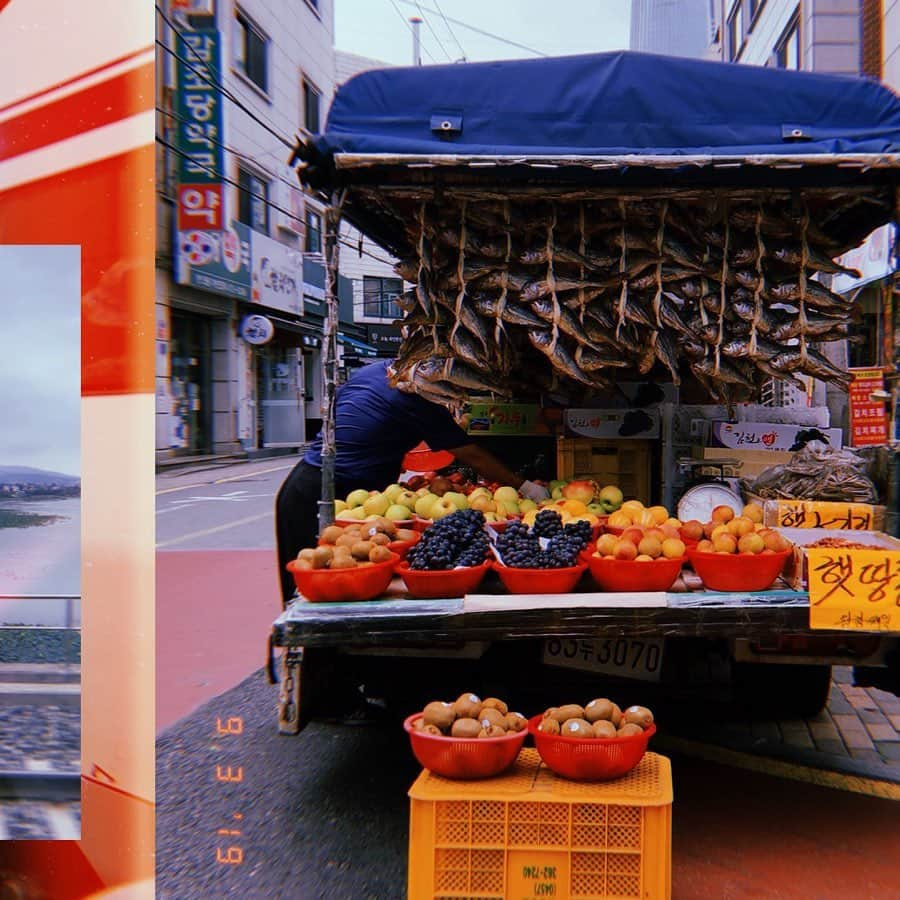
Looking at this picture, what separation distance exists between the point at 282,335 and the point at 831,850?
4559 mm

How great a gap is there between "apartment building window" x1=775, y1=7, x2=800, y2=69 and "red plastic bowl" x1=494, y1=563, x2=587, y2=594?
10288 millimetres

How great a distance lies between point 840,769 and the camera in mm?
3865

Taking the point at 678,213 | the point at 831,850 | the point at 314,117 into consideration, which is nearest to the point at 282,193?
the point at 314,117

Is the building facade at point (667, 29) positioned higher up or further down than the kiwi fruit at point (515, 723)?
higher up

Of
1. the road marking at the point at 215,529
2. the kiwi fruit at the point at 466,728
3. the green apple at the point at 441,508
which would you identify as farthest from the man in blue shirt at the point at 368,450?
the road marking at the point at 215,529

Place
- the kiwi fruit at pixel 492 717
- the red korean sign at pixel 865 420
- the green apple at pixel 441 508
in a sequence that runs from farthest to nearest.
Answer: the red korean sign at pixel 865 420, the green apple at pixel 441 508, the kiwi fruit at pixel 492 717

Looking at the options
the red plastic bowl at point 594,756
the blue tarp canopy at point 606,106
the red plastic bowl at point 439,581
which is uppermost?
the blue tarp canopy at point 606,106

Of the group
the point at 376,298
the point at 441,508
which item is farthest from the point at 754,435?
the point at 376,298

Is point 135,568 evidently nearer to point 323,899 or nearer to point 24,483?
point 24,483

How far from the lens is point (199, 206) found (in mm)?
2930

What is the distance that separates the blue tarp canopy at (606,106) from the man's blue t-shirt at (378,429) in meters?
1.56

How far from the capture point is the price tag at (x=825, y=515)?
3592 millimetres

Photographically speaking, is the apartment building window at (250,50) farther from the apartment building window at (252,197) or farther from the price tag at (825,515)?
the price tag at (825,515)

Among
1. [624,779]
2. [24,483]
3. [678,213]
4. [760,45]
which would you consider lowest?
[624,779]
